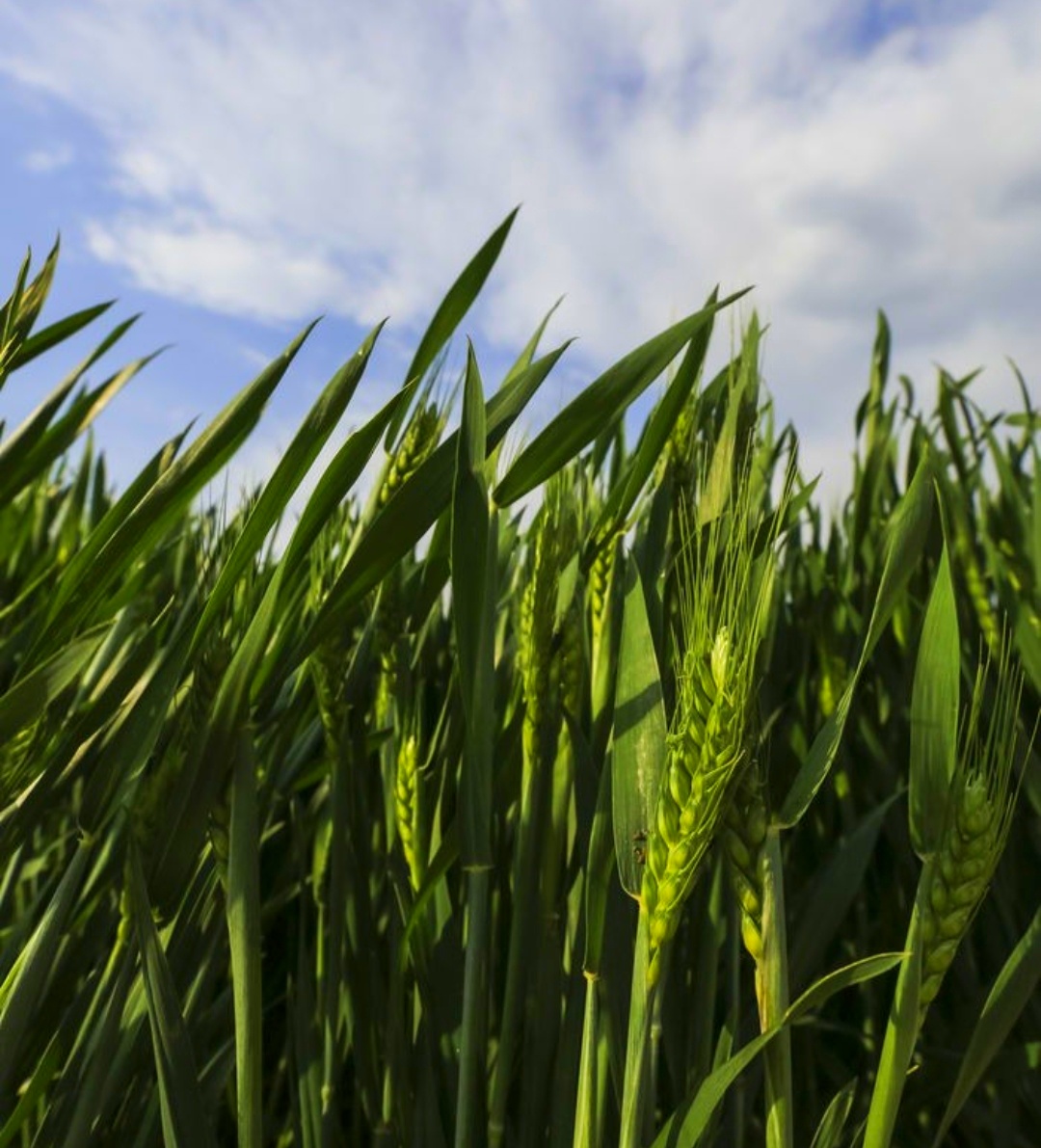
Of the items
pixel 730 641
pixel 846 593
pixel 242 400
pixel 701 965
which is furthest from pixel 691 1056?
pixel 846 593

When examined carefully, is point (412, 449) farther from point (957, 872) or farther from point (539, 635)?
point (957, 872)

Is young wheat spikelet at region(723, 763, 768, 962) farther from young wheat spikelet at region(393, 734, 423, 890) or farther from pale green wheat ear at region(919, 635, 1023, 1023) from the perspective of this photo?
young wheat spikelet at region(393, 734, 423, 890)

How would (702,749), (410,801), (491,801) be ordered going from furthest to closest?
(410,801) → (491,801) → (702,749)

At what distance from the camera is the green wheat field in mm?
427

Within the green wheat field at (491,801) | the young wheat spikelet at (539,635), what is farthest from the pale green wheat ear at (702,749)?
the young wheat spikelet at (539,635)

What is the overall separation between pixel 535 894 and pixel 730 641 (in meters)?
0.27

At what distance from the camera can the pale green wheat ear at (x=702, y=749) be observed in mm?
384

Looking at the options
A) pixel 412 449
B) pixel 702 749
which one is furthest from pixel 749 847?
pixel 412 449

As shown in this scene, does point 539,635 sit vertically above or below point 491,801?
above

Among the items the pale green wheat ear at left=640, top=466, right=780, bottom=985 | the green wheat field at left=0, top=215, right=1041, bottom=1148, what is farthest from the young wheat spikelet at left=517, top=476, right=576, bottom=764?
the pale green wheat ear at left=640, top=466, right=780, bottom=985

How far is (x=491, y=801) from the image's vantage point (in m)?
0.52

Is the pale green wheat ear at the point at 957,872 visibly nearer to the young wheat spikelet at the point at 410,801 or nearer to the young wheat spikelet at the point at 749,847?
the young wheat spikelet at the point at 749,847

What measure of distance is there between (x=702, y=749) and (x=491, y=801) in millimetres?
157

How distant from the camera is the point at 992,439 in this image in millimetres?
1038
